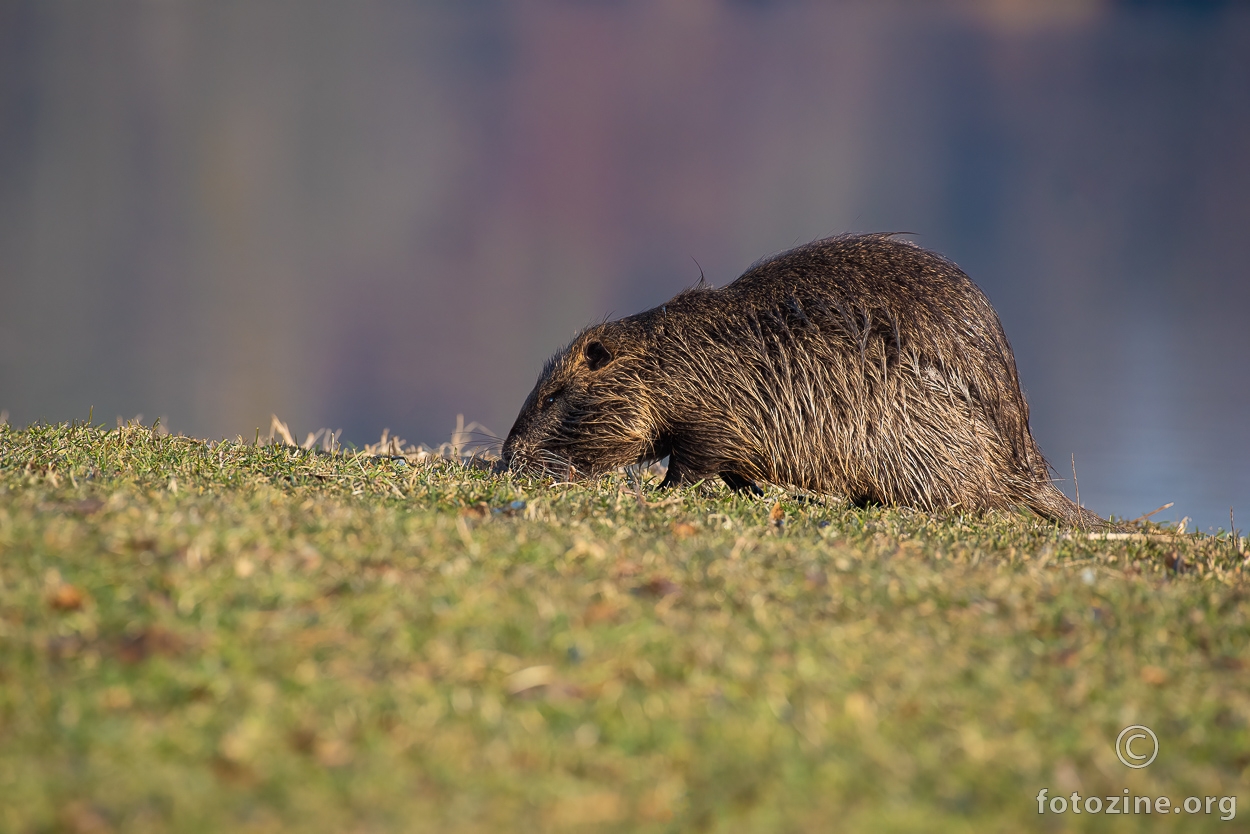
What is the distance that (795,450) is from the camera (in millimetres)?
5734

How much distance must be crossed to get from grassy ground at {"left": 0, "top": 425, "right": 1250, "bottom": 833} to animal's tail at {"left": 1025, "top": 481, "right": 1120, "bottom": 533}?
1.76 meters

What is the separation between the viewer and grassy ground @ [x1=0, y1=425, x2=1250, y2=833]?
1.93 m

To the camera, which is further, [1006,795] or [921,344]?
[921,344]

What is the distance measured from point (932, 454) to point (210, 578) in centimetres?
388

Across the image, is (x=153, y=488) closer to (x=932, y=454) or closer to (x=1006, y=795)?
(x=1006, y=795)

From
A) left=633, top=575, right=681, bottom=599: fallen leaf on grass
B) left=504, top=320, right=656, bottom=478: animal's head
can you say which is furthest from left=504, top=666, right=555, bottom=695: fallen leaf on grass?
left=504, top=320, right=656, bottom=478: animal's head

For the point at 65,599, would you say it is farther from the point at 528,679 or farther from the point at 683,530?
the point at 683,530

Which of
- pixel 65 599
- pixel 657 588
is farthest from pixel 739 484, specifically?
pixel 65 599

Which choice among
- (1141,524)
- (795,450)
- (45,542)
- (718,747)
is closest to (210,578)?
(45,542)

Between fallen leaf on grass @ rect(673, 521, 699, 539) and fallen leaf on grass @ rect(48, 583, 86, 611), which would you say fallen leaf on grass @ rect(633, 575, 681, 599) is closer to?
fallen leaf on grass @ rect(673, 521, 699, 539)

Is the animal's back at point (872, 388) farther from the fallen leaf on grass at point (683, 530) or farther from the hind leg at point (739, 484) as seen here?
the fallen leaf on grass at point (683, 530)

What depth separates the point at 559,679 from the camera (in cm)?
235
